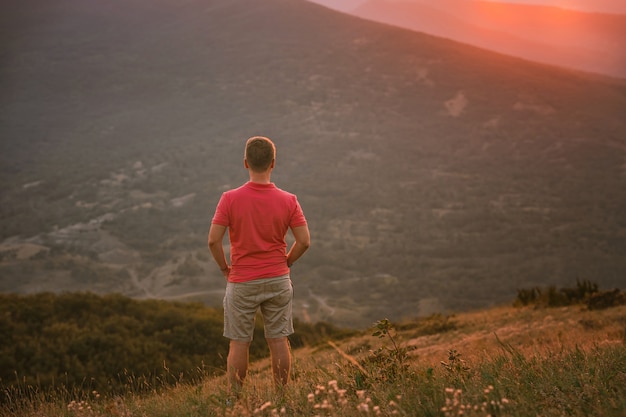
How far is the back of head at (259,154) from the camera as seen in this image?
3914 millimetres

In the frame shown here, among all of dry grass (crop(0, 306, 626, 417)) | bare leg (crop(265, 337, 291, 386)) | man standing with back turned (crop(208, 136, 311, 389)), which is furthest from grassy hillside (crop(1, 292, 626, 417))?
man standing with back turned (crop(208, 136, 311, 389))

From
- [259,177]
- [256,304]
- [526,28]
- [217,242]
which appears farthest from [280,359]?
[526,28]

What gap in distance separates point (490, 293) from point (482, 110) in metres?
34.3

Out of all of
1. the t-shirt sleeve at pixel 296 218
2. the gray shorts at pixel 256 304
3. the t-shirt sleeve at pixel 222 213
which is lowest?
the gray shorts at pixel 256 304

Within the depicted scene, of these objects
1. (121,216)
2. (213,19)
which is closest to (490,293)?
(121,216)

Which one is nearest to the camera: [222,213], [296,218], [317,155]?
[222,213]

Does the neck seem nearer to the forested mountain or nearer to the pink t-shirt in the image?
the pink t-shirt

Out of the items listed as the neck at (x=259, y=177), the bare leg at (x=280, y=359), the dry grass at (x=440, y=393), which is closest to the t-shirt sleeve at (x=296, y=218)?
the neck at (x=259, y=177)

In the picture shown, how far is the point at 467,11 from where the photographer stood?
488 feet

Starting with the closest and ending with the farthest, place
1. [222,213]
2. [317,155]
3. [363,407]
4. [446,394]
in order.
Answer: [363,407], [446,394], [222,213], [317,155]

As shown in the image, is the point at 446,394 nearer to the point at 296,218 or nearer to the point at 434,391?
the point at 434,391

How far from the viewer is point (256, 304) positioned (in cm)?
390

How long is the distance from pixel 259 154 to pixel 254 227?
52cm

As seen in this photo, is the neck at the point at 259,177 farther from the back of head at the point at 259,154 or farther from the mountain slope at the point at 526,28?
the mountain slope at the point at 526,28
